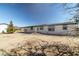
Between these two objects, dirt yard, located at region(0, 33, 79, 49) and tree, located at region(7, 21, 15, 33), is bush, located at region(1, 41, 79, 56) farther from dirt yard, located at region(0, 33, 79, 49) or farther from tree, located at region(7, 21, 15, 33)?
tree, located at region(7, 21, 15, 33)

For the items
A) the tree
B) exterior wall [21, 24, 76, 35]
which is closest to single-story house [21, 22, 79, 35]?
exterior wall [21, 24, 76, 35]

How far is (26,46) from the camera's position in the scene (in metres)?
1.60

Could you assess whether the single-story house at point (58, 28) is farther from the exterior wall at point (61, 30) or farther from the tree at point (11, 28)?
the tree at point (11, 28)

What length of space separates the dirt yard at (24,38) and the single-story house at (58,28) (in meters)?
0.05

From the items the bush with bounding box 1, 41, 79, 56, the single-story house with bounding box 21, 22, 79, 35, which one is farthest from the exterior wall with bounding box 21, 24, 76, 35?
the bush with bounding box 1, 41, 79, 56

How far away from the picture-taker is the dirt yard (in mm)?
1584

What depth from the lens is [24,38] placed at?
→ 1.60 meters

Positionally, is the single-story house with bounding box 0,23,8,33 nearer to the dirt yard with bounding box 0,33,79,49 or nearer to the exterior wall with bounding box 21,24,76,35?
the dirt yard with bounding box 0,33,79,49

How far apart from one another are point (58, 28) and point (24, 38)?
35 centimetres

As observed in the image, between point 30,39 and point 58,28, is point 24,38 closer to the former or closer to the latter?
point 30,39

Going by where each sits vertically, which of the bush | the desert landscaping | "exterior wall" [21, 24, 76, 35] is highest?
"exterior wall" [21, 24, 76, 35]

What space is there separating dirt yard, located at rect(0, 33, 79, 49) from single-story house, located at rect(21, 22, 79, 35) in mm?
50

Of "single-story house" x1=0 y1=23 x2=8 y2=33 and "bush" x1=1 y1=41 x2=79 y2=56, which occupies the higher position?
"single-story house" x1=0 y1=23 x2=8 y2=33

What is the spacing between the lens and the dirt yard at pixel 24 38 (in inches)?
62.4
